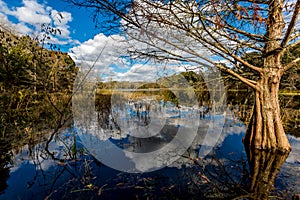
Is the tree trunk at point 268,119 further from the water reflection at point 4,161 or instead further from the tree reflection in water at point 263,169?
the water reflection at point 4,161

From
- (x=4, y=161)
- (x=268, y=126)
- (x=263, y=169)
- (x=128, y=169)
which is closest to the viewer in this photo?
(x=263, y=169)

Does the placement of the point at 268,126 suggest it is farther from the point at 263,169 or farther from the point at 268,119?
the point at 263,169

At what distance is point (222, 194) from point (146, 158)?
168 centimetres

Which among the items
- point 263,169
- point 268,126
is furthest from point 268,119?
point 263,169

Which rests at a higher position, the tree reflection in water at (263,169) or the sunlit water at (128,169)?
the tree reflection in water at (263,169)

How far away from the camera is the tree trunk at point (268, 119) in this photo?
3.91 metres

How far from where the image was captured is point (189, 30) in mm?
3477

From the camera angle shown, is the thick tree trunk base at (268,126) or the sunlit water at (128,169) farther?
the thick tree trunk base at (268,126)

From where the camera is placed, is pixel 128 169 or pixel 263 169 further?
pixel 128 169

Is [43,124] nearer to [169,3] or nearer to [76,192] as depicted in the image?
[76,192]

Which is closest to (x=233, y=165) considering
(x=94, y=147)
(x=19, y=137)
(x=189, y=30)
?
(x=189, y=30)

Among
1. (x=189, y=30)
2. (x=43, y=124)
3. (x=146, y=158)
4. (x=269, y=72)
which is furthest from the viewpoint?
(x=43, y=124)

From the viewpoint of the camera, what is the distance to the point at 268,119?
13.0 feet

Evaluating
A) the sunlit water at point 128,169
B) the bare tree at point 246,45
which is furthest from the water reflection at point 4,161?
the bare tree at point 246,45
